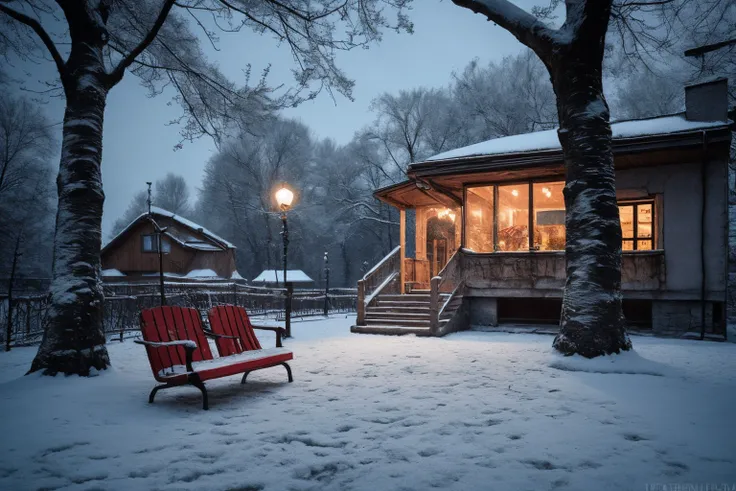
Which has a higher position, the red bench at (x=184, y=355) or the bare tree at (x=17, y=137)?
Answer: the bare tree at (x=17, y=137)

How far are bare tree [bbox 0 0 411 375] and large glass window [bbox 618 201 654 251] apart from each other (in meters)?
8.41

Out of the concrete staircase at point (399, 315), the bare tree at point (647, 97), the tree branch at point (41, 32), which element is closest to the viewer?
the tree branch at point (41, 32)

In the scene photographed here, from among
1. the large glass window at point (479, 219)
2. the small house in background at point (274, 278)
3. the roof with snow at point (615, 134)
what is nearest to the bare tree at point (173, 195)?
the small house in background at point (274, 278)

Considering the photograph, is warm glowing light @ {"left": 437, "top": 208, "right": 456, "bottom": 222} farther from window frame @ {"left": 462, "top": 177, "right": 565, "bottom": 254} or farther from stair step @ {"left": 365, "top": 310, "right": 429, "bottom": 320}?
stair step @ {"left": 365, "top": 310, "right": 429, "bottom": 320}

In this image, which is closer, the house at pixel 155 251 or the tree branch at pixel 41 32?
the tree branch at pixel 41 32

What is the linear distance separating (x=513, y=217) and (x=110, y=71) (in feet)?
39.7

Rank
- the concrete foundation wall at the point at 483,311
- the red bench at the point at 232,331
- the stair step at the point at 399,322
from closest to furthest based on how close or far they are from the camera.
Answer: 1. the red bench at the point at 232,331
2. the stair step at the point at 399,322
3. the concrete foundation wall at the point at 483,311

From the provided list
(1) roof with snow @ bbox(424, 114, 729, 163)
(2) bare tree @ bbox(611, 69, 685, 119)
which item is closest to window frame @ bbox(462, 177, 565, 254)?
(1) roof with snow @ bbox(424, 114, 729, 163)

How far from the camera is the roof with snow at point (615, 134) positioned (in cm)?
1116

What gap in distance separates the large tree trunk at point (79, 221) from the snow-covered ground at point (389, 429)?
47 cm

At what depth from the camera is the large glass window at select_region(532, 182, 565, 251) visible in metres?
14.0

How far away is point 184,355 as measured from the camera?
5664mm

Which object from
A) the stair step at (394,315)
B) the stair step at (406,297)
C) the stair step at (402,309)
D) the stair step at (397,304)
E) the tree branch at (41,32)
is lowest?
the stair step at (394,315)

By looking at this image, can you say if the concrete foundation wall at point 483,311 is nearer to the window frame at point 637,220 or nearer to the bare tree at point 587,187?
the window frame at point 637,220
